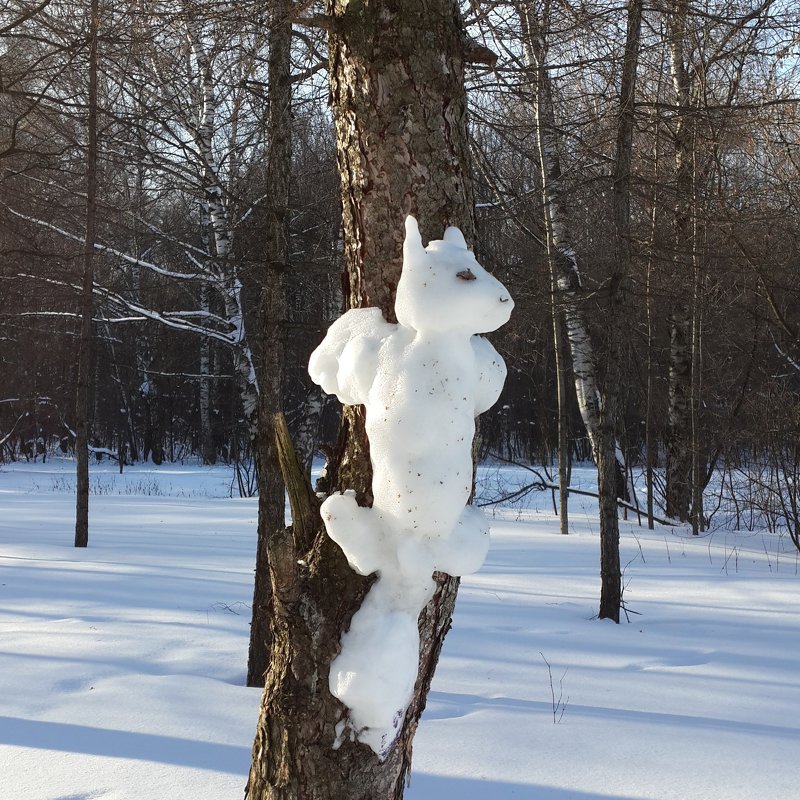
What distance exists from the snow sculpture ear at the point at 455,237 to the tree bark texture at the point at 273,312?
7.35 feet

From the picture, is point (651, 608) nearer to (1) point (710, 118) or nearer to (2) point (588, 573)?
(2) point (588, 573)

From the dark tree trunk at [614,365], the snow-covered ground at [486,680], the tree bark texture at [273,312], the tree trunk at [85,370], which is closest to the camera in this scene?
the snow-covered ground at [486,680]

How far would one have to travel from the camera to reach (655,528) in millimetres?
10734

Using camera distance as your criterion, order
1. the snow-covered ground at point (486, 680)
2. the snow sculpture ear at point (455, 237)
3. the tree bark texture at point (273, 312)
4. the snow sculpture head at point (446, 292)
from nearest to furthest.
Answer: the snow sculpture head at point (446, 292) → the snow sculpture ear at point (455, 237) → the snow-covered ground at point (486, 680) → the tree bark texture at point (273, 312)

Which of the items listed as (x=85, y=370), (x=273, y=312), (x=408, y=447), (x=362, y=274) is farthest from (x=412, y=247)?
(x=85, y=370)

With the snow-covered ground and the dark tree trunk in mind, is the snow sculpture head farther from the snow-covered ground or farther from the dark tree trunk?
the dark tree trunk

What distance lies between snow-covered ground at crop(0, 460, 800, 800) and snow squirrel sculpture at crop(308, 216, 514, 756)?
1.09m

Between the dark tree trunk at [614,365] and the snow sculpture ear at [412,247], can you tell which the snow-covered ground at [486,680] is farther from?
the snow sculpture ear at [412,247]

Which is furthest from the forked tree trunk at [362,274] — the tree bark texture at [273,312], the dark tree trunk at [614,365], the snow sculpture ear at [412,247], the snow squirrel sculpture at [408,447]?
the dark tree trunk at [614,365]

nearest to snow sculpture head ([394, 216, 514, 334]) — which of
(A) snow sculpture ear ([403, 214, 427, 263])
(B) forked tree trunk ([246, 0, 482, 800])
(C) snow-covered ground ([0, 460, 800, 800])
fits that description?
(A) snow sculpture ear ([403, 214, 427, 263])

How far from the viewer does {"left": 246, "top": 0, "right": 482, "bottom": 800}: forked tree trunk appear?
6.76ft

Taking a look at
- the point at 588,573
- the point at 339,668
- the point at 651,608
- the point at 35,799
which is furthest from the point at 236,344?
the point at 339,668

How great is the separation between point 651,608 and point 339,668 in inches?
173

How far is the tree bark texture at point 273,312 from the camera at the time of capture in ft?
13.6
